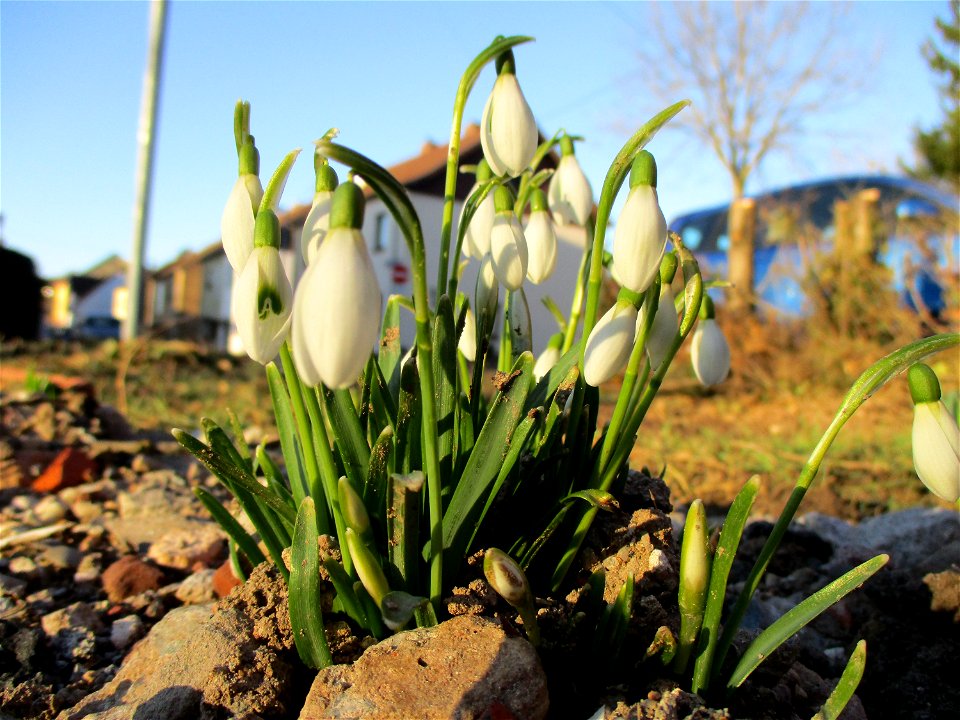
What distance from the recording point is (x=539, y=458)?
132 centimetres

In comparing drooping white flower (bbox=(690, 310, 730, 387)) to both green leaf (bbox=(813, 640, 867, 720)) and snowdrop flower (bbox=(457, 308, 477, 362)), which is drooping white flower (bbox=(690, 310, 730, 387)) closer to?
snowdrop flower (bbox=(457, 308, 477, 362))

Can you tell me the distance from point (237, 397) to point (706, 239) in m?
8.26

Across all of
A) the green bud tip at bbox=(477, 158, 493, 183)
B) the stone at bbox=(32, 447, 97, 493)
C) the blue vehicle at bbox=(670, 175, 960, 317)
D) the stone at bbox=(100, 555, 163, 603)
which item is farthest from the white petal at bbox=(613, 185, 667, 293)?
the blue vehicle at bbox=(670, 175, 960, 317)

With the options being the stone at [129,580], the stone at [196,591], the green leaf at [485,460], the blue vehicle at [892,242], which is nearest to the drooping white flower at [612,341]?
the green leaf at [485,460]

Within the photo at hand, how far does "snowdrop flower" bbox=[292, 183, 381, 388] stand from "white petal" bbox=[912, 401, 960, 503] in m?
0.74

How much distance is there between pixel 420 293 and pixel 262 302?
198mm

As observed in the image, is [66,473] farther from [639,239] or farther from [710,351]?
[639,239]

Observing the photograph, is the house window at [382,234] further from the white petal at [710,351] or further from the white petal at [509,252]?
the white petal at [509,252]

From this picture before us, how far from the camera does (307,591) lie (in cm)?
113

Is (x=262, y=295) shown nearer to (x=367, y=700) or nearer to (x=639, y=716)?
(x=367, y=700)

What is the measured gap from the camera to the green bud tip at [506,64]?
1.32m

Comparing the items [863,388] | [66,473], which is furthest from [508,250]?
[66,473]

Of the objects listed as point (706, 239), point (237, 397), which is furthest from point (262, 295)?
point (706, 239)

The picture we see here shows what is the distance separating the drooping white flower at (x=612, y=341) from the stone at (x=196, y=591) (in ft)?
3.56
